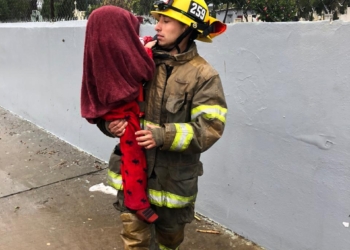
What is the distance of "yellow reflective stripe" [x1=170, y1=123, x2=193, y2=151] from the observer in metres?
2.00

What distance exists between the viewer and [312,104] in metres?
2.55

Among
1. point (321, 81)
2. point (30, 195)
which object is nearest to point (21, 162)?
point (30, 195)

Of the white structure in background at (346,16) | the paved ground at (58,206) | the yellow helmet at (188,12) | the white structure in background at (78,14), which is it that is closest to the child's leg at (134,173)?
the yellow helmet at (188,12)

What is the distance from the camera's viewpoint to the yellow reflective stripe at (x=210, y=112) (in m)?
2.05

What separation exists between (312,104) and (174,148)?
3.36 feet

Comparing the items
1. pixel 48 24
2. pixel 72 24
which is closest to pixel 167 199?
pixel 72 24

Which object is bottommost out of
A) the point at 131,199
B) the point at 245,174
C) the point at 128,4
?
the point at 245,174

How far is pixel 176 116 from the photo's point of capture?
2152 mm

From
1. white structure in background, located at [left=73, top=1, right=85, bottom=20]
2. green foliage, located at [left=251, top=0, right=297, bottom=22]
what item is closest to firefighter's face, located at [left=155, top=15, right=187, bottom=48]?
green foliage, located at [left=251, top=0, right=297, bottom=22]

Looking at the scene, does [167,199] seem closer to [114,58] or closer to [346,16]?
[114,58]

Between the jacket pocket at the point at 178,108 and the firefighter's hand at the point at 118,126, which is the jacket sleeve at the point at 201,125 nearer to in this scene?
the jacket pocket at the point at 178,108

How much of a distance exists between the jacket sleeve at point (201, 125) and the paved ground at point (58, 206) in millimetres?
1326

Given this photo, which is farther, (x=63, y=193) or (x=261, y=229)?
(x=63, y=193)

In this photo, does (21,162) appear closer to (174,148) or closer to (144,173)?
(144,173)
